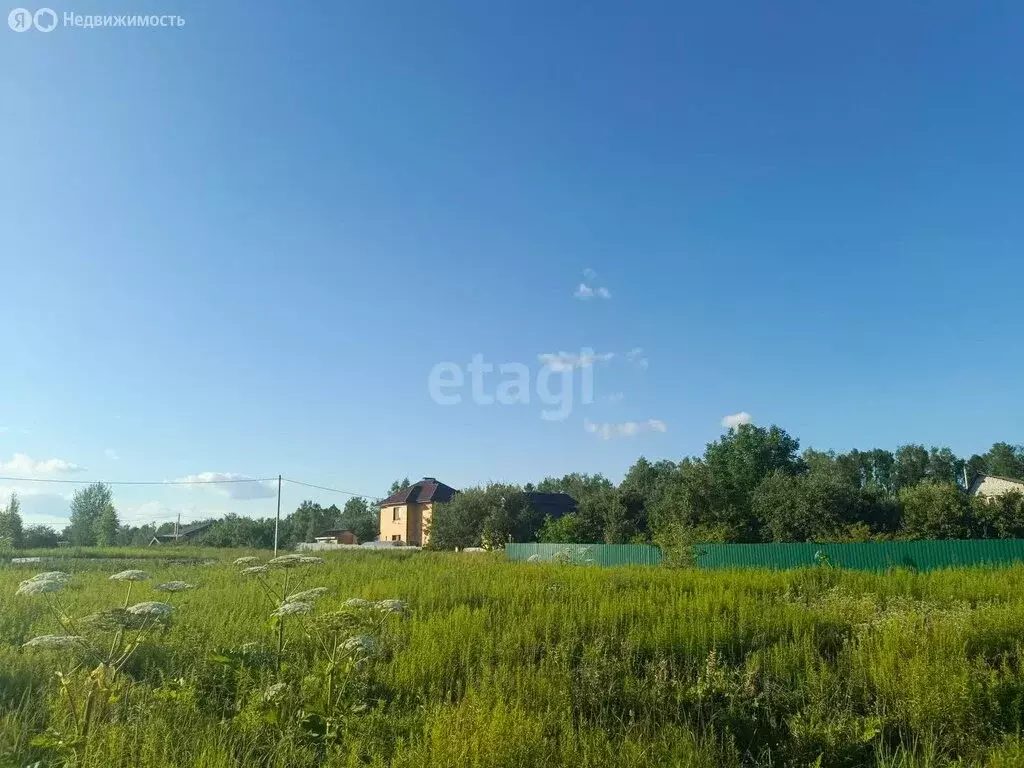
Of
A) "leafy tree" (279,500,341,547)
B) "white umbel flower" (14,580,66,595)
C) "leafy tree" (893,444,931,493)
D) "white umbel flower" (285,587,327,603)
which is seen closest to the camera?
"white umbel flower" (14,580,66,595)

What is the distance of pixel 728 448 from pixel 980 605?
55879 mm

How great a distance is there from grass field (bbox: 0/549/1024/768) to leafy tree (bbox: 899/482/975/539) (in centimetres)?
2385

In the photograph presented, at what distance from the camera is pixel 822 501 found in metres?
33.5

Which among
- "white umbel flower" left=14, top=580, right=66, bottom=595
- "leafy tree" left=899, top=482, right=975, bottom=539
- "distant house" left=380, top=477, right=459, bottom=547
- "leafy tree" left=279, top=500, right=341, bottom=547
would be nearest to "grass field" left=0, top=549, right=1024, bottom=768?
"white umbel flower" left=14, top=580, right=66, bottom=595

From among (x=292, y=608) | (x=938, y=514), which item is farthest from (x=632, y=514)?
(x=292, y=608)

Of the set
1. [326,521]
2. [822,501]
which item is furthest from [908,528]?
[326,521]

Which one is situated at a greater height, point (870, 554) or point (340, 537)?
point (870, 554)

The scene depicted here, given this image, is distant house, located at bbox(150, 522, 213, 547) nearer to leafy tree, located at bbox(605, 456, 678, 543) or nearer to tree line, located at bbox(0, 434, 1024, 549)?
tree line, located at bbox(0, 434, 1024, 549)

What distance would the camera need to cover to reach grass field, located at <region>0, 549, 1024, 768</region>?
4367mm

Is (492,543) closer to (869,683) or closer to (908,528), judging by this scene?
(908,528)

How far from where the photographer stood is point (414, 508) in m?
60.7

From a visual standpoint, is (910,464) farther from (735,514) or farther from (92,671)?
(92,671)

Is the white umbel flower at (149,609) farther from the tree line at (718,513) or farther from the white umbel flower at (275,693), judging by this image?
the tree line at (718,513)

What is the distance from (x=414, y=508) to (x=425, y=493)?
6.05 ft
